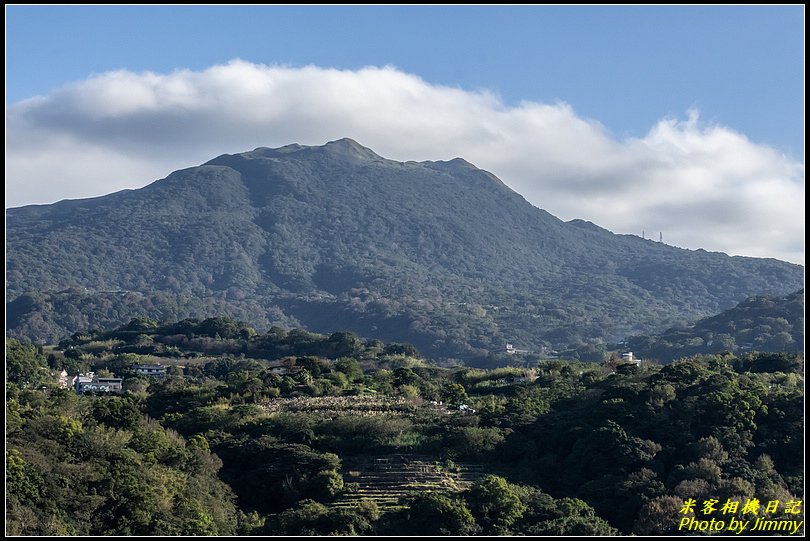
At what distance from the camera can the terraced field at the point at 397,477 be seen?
93.2 feet

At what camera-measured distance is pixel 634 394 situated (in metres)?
34.5

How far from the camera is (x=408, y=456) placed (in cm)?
3139

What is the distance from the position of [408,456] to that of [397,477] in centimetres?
161

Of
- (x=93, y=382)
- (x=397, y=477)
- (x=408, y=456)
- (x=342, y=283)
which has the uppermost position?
(x=342, y=283)

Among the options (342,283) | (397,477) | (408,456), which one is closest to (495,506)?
(397,477)

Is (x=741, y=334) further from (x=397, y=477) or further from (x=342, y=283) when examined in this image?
(x=342, y=283)

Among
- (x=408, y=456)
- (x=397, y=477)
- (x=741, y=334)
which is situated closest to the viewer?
(x=397, y=477)

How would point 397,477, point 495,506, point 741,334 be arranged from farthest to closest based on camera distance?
point 741,334
point 397,477
point 495,506

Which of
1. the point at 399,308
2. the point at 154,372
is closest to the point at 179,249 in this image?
the point at 399,308

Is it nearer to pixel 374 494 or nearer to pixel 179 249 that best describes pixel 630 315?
pixel 179 249

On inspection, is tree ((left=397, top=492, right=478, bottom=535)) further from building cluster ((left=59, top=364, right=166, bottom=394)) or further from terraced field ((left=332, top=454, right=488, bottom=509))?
building cluster ((left=59, top=364, right=166, bottom=394))

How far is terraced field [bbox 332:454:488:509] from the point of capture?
28422 millimetres

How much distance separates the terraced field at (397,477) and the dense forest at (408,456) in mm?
69

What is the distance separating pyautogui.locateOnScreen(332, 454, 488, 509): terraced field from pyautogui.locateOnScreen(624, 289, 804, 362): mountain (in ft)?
223
